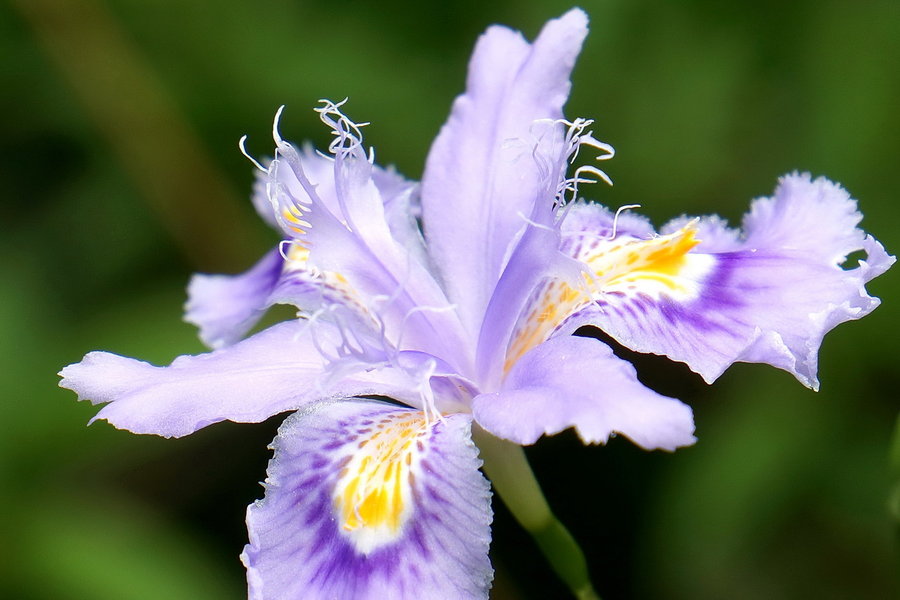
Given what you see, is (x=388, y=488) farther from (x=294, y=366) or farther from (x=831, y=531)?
(x=831, y=531)

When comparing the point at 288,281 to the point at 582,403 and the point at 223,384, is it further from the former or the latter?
the point at 582,403

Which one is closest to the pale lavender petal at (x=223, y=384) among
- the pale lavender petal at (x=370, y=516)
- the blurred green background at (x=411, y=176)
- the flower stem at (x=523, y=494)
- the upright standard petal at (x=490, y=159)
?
the pale lavender petal at (x=370, y=516)

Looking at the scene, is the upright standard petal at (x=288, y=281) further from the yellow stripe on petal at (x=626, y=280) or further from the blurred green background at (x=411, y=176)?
the blurred green background at (x=411, y=176)

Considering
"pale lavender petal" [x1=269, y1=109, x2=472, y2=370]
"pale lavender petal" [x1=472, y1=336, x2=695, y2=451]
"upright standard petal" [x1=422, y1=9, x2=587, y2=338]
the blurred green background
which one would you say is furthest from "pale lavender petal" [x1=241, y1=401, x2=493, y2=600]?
the blurred green background

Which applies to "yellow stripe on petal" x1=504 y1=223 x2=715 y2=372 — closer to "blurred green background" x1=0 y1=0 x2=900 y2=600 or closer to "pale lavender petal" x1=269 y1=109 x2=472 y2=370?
"pale lavender petal" x1=269 y1=109 x2=472 y2=370

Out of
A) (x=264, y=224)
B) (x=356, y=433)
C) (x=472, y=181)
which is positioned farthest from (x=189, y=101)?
(x=356, y=433)
